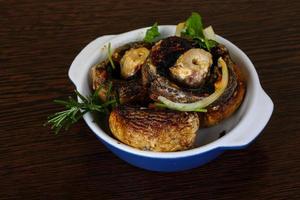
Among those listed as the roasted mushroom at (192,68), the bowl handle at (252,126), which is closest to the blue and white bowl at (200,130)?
the bowl handle at (252,126)

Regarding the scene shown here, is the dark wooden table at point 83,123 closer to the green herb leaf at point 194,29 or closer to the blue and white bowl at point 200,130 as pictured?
the blue and white bowl at point 200,130

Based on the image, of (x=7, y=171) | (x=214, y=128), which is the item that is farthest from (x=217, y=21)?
(x=7, y=171)

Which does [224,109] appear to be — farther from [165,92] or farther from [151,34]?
[151,34]

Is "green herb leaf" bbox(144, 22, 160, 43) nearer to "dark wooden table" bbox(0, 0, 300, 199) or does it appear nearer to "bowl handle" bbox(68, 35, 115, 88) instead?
"bowl handle" bbox(68, 35, 115, 88)

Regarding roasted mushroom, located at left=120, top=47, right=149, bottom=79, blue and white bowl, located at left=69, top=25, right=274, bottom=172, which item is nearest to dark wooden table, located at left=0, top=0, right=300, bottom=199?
blue and white bowl, located at left=69, top=25, right=274, bottom=172

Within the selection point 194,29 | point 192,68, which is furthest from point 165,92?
point 194,29

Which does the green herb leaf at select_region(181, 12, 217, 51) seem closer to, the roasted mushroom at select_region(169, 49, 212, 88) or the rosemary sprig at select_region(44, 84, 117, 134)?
the roasted mushroom at select_region(169, 49, 212, 88)

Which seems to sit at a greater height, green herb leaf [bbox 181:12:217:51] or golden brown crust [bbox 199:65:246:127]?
green herb leaf [bbox 181:12:217:51]

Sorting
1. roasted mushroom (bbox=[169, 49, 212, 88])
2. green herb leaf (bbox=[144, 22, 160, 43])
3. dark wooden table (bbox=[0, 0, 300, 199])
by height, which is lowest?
dark wooden table (bbox=[0, 0, 300, 199])

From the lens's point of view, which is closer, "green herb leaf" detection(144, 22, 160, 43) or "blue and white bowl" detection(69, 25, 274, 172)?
"blue and white bowl" detection(69, 25, 274, 172)
